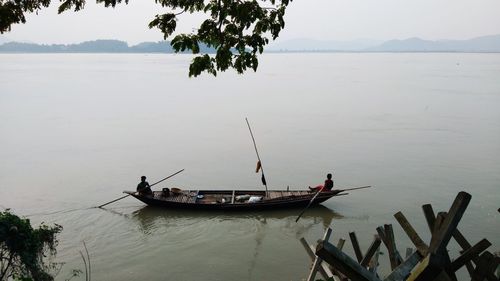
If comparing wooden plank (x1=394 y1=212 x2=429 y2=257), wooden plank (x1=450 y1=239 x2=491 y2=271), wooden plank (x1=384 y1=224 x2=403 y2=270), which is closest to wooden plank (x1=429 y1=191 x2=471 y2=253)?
wooden plank (x1=394 y1=212 x2=429 y2=257)

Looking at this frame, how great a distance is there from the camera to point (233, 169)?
18.4m

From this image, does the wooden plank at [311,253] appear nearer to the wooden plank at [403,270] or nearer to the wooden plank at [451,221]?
the wooden plank at [403,270]

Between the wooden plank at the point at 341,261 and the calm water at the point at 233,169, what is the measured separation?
6.62 meters

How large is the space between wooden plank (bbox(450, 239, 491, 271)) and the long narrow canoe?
8.40 metres

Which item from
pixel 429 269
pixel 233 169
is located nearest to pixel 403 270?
pixel 429 269

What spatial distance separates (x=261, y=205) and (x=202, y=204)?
1.69 meters

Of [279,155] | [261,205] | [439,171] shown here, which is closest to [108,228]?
[261,205]

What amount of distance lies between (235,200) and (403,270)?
33.7 feet

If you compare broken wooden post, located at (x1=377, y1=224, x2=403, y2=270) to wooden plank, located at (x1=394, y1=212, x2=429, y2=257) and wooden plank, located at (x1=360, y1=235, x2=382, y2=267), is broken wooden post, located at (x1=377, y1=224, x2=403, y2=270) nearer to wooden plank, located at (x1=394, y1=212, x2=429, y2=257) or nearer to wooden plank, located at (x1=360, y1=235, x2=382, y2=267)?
wooden plank, located at (x1=360, y1=235, x2=382, y2=267)

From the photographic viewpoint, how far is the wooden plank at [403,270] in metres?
3.43

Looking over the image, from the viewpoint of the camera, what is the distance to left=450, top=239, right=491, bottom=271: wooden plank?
462 centimetres

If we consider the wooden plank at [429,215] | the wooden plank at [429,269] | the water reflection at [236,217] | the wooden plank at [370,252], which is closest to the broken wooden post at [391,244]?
the wooden plank at [370,252]

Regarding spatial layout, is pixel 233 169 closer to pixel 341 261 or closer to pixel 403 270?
pixel 403 270

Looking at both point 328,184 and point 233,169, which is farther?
point 233,169
